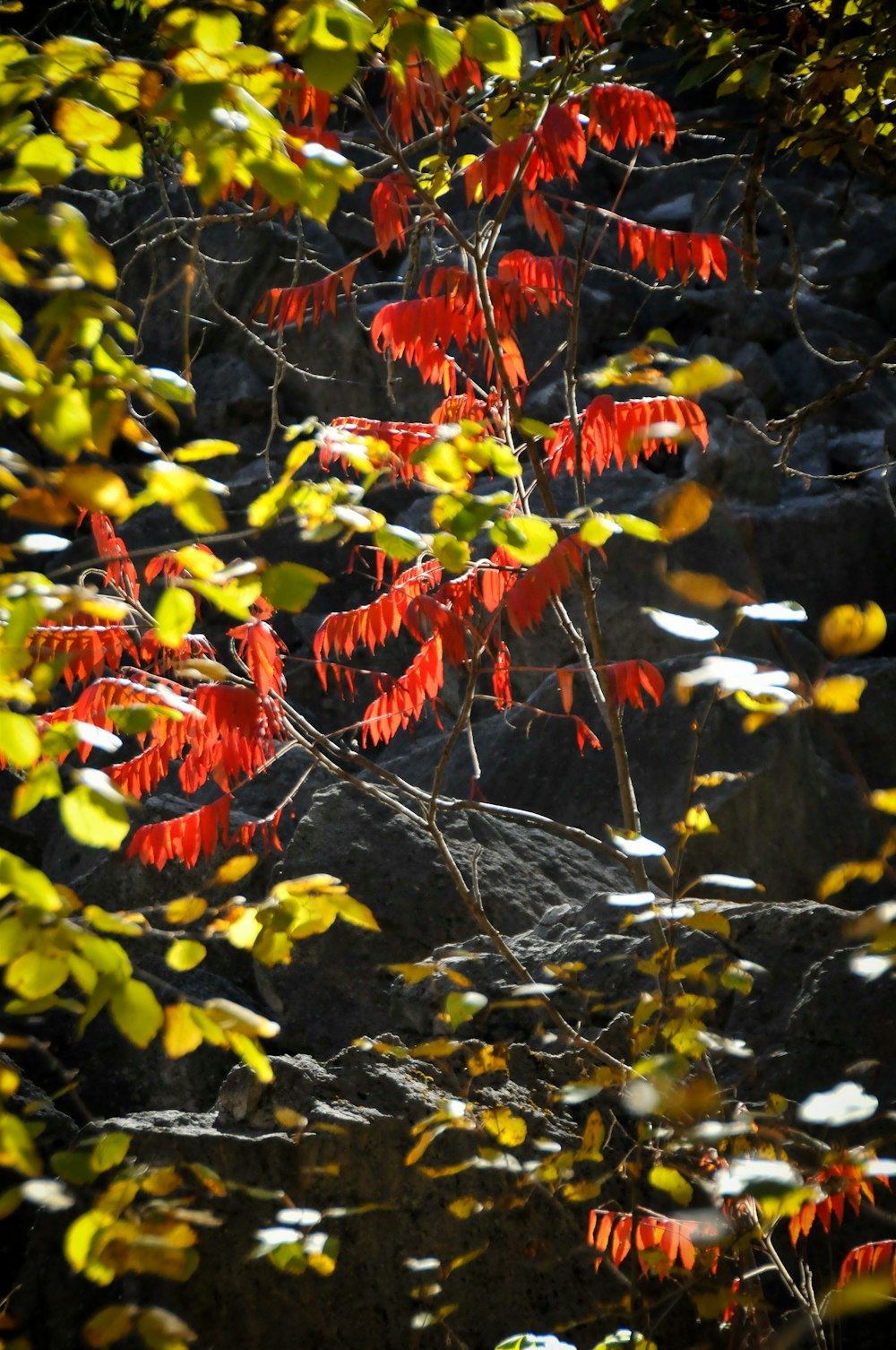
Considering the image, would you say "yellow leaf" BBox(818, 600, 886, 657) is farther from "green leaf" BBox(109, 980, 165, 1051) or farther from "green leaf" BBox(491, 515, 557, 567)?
"green leaf" BBox(109, 980, 165, 1051)

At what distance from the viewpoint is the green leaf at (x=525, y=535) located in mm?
1634

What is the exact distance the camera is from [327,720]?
33.9 feet

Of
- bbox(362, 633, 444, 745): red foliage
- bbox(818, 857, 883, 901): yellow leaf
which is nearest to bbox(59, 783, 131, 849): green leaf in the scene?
bbox(818, 857, 883, 901): yellow leaf

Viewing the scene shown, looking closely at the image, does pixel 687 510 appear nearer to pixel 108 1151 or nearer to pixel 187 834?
pixel 108 1151

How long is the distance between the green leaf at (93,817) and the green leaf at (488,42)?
1256 millimetres

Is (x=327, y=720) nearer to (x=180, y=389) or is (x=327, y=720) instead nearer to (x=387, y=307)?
(x=387, y=307)

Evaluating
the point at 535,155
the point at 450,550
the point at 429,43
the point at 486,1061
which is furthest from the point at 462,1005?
the point at 535,155

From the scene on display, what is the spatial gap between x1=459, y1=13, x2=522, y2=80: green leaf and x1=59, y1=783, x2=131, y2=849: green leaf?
4.12ft

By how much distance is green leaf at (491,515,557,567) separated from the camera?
1.63m

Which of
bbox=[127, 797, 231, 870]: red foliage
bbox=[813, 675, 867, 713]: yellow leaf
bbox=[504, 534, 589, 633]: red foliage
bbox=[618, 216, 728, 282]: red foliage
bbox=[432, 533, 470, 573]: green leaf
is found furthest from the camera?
bbox=[127, 797, 231, 870]: red foliage

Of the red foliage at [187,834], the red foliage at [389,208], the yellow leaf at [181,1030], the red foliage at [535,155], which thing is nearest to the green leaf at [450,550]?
the yellow leaf at [181,1030]

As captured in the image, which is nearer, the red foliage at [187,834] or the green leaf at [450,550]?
the green leaf at [450,550]

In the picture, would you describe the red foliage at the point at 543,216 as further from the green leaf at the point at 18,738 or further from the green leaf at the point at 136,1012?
the green leaf at the point at 136,1012

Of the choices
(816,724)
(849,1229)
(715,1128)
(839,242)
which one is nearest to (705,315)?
(839,242)
